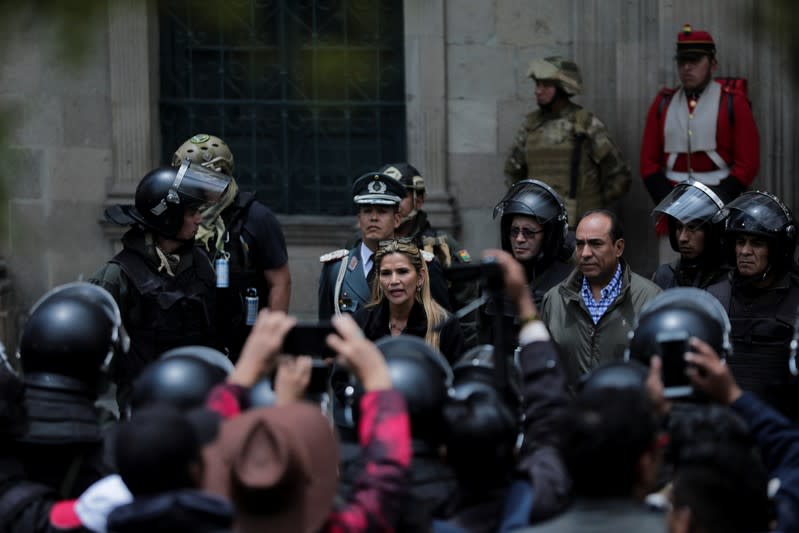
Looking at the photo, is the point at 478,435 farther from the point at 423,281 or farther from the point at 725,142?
the point at 725,142

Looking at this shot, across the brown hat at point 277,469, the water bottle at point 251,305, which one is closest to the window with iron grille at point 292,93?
the water bottle at point 251,305

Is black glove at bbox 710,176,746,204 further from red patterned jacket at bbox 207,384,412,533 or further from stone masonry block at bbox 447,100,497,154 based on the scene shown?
red patterned jacket at bbox 207,384,412,533

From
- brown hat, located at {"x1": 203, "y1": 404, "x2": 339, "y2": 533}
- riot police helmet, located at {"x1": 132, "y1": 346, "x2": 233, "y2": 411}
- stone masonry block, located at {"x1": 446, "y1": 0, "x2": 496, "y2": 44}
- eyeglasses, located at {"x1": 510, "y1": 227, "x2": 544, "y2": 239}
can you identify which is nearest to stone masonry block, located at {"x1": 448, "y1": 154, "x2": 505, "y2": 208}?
stone masonry block, located at {"x1": 446, "y1": 0, "x2": 496, "y2": 44}

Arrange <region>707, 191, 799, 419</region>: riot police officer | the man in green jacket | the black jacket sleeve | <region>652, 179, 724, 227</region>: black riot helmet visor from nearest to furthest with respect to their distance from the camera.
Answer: the black jacket sleeve → <region>707, 191, 799, 419</region>: riot police officer → the man in green jacket → <region>652, 179, 724, 227</region>: black riot helmet visor

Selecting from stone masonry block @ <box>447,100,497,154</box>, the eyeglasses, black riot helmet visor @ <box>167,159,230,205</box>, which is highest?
stone masonry block @ <box>447,100,497,154</box>

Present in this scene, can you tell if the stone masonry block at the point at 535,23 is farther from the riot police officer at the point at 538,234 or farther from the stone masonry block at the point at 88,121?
the riot police officer at the point at 538,234

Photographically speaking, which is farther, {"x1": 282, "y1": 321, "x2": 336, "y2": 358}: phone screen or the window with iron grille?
the window with iron grille

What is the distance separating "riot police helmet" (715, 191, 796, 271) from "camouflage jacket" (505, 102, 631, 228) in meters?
2.61

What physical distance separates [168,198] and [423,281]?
47.2 inches

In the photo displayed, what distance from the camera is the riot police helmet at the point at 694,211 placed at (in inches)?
297

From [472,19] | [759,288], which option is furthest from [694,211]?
[472,19]

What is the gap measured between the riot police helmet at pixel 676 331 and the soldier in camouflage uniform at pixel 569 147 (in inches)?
180

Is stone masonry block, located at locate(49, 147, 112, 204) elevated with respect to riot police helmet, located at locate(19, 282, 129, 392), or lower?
elevated

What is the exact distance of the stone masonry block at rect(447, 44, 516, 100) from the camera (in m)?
10.5
